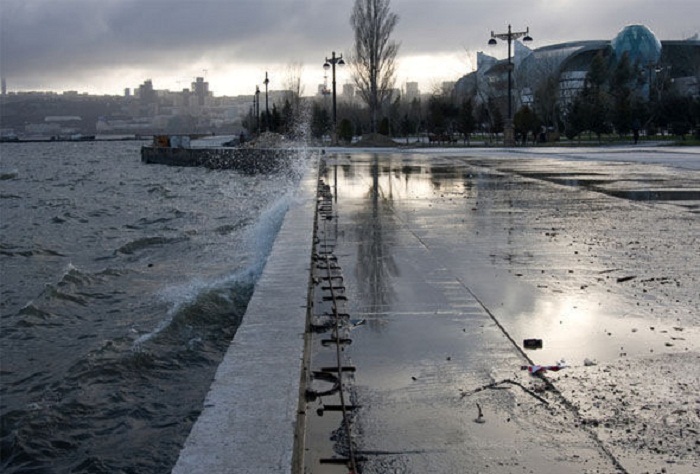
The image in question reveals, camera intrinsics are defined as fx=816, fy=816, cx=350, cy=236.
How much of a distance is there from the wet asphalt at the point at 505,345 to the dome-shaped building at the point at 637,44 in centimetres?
7778

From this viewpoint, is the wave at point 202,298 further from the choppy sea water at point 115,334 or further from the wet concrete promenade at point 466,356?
the wet concrete promenade at point 466,356

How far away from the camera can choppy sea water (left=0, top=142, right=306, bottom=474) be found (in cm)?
543

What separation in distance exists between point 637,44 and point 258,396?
88.5 metres

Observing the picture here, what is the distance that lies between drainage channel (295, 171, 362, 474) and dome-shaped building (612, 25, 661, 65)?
8293 centimetres

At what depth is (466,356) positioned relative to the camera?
539 centimetres

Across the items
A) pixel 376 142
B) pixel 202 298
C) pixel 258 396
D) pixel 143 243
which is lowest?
pixel 143 243

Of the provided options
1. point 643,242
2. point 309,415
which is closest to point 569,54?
point 643,242

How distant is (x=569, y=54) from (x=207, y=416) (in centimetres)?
10104

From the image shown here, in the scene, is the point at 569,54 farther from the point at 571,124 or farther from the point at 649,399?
the point at 649,399

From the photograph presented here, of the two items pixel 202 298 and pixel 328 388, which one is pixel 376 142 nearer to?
pixel 202 298

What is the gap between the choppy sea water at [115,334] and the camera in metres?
5.43

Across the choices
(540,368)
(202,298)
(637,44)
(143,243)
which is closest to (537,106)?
(637,44)

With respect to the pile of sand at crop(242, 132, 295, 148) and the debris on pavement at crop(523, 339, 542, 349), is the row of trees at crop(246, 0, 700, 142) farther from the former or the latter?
the debris on pavement at crop(523, 339, 542, 349)

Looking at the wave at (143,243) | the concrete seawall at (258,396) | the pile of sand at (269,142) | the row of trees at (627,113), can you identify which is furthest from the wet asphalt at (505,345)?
the pile of sand at (269,142)
